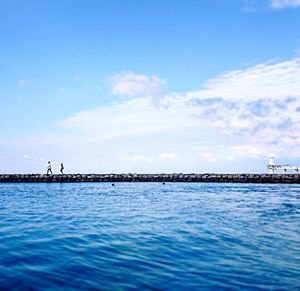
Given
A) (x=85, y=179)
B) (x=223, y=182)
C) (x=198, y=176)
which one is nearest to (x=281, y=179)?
(x=223, y=182)

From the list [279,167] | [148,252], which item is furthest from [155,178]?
[148,252]

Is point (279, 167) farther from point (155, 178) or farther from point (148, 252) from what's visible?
point (148, 252)

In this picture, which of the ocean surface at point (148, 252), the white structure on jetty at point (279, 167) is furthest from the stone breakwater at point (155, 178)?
the ocean surface at point (148, 252)

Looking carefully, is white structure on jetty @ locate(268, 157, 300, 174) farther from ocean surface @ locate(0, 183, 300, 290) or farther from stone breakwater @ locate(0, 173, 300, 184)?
ocean surface @ locate(0, 183, 300, 290)

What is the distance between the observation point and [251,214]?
2291cm

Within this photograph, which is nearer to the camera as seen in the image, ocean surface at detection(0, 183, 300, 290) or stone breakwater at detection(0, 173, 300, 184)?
ocean surface at detection(0, 183, 300, 290)

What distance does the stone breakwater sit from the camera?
228ft

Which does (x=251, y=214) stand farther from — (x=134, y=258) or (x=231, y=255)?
(x=134, y=258)

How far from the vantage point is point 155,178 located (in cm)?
7669

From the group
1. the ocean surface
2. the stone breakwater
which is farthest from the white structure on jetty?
the ocean surface

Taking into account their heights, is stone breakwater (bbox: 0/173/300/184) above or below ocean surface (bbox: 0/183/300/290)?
above

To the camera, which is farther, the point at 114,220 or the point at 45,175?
the point at 45,175

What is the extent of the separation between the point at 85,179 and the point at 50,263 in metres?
63.2

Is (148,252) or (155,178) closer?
(148,252)
